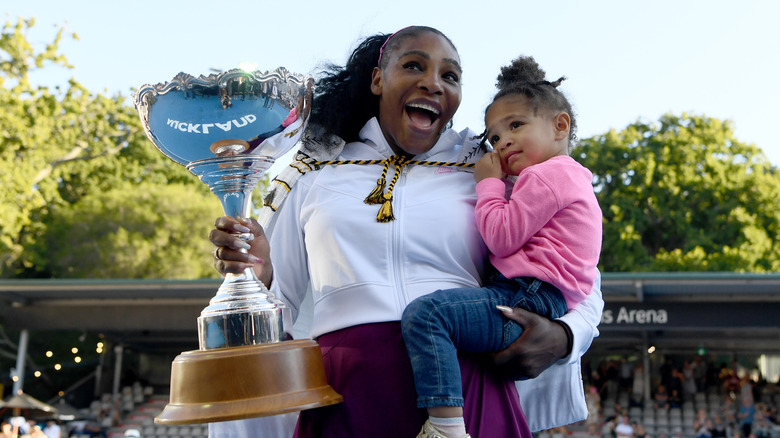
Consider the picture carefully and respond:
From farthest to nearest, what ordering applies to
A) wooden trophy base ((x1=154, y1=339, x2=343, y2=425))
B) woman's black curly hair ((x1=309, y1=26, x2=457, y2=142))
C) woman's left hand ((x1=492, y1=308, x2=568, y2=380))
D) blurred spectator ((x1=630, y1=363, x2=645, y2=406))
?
blurred spectator ((x1=630, y1=363, x2=645, y2=406))
woman's black curly hair ((x1=309, y1=26, x2=457, y2=142))
woman's left hand ((x1=492, y1=308, x2=568, y2=380))
wooden trophy base ((x1=154, y1=339, x2=343, y2=425))

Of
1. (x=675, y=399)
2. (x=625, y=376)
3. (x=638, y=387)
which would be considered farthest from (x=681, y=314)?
(x=625, y=376)

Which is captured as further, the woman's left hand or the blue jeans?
the woman's left hand

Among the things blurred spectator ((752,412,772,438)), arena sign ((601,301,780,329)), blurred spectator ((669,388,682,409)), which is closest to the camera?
blurred spectator ((752,412,772,438))

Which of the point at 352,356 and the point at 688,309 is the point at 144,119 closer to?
the point at 352,356

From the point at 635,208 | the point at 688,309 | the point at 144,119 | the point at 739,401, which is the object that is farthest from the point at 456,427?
the point at 635,208

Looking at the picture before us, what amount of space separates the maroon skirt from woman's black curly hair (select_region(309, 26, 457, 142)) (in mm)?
770

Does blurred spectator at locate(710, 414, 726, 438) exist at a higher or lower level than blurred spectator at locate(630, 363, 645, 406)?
lower

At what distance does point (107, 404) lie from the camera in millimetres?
20406

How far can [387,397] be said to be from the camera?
7.20 ft

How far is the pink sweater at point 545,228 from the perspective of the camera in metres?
2.22

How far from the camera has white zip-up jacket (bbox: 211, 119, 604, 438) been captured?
229cm

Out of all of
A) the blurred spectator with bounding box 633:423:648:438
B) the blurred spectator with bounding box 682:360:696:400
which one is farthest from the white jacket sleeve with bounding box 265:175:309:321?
the blurred spectator with bounding box 682:360:696:400

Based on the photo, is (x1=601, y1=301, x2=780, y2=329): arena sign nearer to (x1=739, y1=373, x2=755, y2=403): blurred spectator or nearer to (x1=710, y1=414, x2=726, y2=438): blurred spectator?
(x1=739, y1=373, x2=755, y2=403): blurred spectator

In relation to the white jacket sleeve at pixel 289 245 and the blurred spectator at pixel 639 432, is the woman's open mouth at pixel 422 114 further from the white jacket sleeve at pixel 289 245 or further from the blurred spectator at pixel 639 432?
the blurred spectator at pixel 639 432
